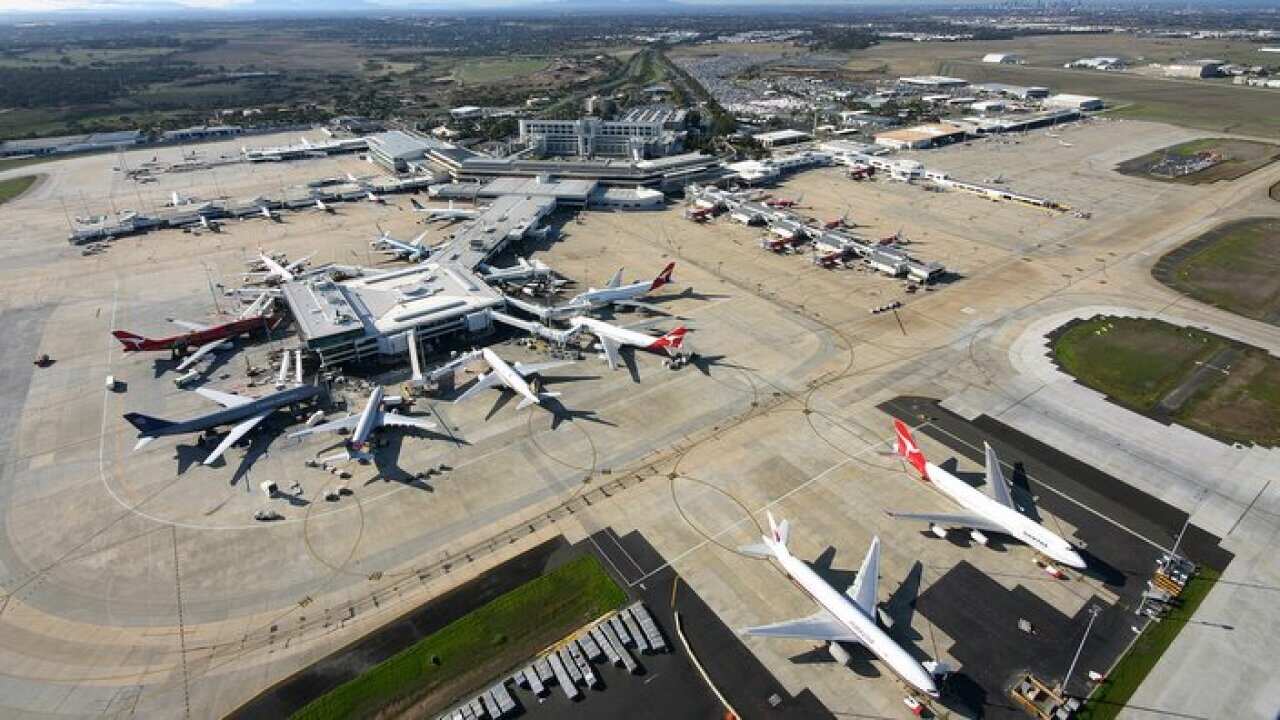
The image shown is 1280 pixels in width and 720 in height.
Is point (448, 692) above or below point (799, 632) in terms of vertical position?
below

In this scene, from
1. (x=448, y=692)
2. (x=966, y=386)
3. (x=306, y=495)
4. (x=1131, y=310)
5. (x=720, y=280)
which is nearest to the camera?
(x=448, y=692)

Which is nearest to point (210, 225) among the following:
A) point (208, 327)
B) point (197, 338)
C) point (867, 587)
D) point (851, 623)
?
point (208, 327)

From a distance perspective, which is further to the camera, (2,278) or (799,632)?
(2,278)

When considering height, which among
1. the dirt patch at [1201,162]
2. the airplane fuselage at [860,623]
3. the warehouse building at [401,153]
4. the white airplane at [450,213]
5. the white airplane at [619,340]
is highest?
the dirt patch at [1201,162]

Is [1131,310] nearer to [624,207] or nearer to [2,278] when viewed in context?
[624,207]

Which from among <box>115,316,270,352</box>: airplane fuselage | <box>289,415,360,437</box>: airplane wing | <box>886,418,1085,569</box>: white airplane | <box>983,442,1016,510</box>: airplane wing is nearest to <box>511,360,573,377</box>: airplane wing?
<box>289,415,360,437</box>: airplane wing

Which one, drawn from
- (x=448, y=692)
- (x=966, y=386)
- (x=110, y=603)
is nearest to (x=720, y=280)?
(x=966, y=386)

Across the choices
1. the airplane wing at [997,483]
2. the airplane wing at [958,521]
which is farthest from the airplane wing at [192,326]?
the airplane wing at [997,483]

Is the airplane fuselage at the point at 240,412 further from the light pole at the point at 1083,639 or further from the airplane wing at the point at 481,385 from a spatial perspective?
the light pole at the point at 1083,639
